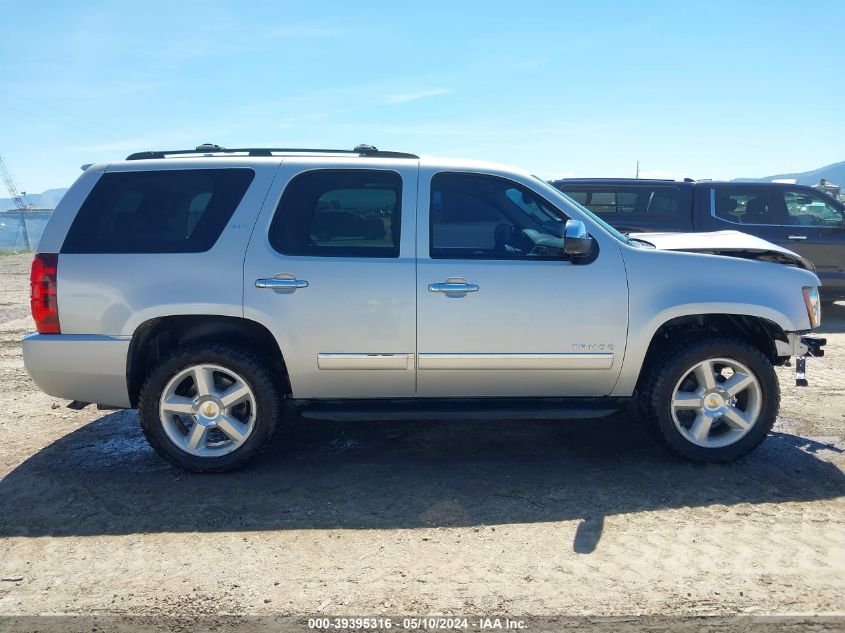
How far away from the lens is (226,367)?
13.7 feet

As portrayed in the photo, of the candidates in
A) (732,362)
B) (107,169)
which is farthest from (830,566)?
(107,169)

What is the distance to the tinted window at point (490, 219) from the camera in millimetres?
4250

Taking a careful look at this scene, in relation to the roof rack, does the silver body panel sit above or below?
below

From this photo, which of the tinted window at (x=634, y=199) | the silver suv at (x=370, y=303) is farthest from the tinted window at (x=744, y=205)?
the silver suv at (x=370, y=303)

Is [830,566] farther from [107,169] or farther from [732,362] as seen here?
[107,169]

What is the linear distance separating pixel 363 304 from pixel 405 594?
1.76 metres

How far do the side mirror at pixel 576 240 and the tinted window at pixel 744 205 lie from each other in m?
5.89

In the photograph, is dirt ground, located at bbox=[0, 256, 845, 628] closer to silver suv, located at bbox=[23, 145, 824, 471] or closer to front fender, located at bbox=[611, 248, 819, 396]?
silver suv, located at bbox=[23, 145, 824, 471]

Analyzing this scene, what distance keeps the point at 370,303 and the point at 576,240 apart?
1294mm

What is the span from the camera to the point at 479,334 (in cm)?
416

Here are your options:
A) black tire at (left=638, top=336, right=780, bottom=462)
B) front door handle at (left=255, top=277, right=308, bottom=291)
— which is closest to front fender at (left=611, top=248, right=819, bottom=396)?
black tire at (left=638, top=336, right=780, bottom=462)

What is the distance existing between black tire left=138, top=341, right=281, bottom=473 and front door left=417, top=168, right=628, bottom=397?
97 centimetres

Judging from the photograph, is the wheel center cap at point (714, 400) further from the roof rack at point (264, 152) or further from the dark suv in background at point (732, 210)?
the dark suv in background at point (732, 210)

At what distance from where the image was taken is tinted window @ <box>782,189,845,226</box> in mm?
9469
